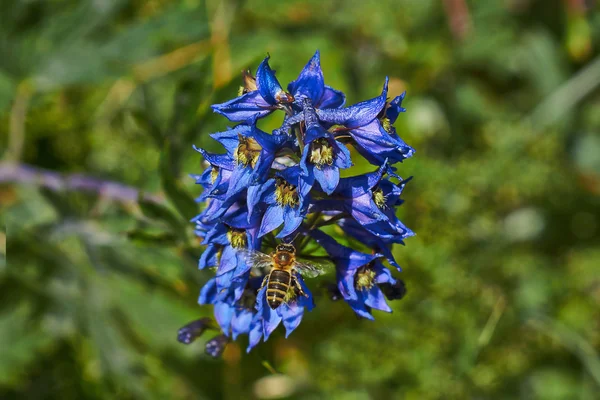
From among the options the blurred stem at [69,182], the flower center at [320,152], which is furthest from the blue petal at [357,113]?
the blurred stem at [69,182]

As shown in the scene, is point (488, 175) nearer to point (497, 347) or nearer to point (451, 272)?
point (451, 272)

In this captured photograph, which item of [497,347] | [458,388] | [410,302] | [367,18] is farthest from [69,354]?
[367,18]

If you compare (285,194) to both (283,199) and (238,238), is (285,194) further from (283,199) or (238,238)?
(238,238)

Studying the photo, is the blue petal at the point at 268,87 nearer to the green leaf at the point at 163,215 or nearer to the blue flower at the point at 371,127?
the blue flower at the point at 371,127

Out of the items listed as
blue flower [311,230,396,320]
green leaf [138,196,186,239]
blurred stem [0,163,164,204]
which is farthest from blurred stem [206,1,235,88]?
blue flower [311,230,396,320]

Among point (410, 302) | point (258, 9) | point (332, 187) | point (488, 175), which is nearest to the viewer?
point (332, 187)

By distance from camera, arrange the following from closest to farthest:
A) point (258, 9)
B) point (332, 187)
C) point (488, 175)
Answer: point (332, 187)
point (488, 175)
point (258, 9)

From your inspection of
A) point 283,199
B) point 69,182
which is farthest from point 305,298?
point 69,182
